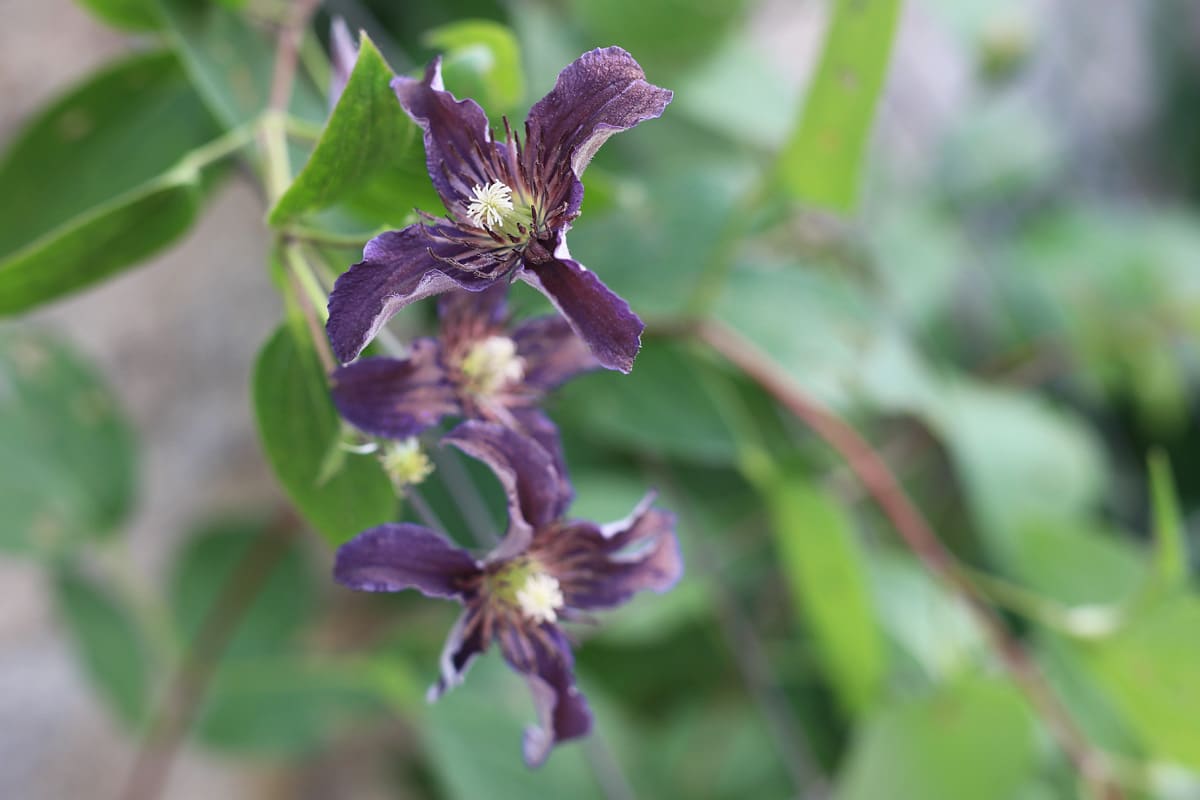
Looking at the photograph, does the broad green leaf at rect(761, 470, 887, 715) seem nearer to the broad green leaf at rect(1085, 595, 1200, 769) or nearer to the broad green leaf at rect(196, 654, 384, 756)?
the broad green leaf at rect(1085, 595, 1200, 769)

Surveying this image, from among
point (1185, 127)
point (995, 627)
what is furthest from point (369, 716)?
point (1185, 127)

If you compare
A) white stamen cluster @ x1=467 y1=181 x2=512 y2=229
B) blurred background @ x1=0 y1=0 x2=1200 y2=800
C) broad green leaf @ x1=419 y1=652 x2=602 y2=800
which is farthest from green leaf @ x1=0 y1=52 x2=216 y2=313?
broad green leaf @ x1=419 y1=652 x2=602 y2=800

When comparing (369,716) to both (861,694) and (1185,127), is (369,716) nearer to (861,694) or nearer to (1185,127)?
(861,694)

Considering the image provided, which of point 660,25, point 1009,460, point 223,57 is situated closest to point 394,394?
point 223,57

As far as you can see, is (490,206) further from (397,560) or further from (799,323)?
(799,323)

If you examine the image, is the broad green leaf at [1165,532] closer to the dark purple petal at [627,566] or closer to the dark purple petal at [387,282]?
the dark purple petal at [627,566]
